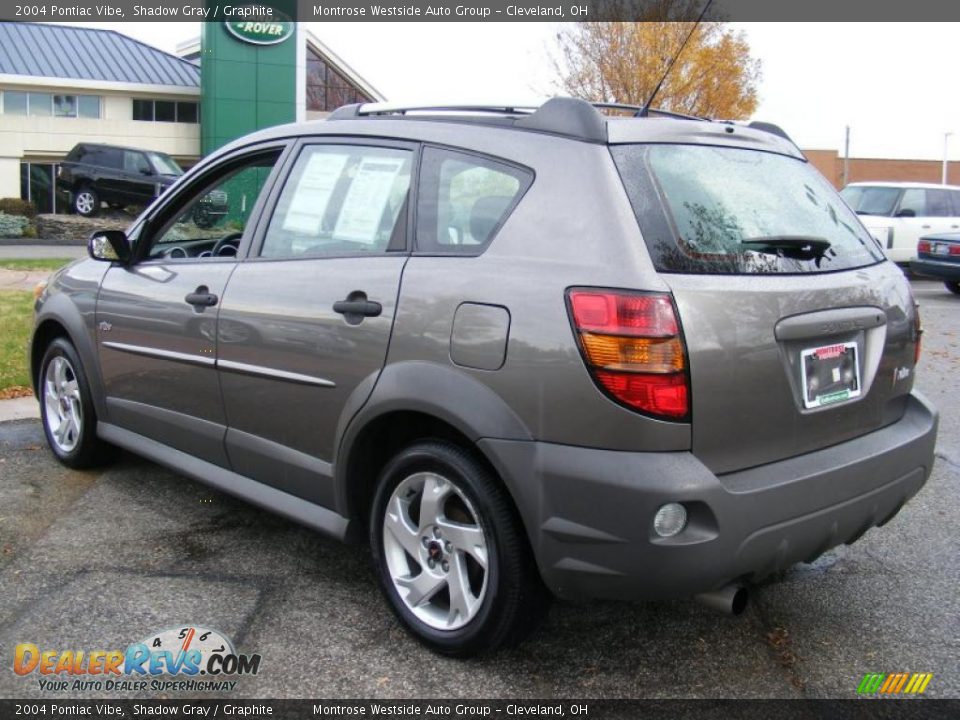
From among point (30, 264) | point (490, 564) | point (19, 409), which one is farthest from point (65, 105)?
point (490, 564)

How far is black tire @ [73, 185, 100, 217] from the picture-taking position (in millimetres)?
28391

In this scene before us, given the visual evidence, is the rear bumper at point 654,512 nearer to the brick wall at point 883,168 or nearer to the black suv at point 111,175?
the black suv at point 111,175

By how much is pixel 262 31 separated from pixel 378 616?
32.6 m

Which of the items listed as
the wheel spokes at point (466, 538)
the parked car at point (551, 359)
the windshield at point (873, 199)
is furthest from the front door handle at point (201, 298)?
the windshield at point (873, 199)

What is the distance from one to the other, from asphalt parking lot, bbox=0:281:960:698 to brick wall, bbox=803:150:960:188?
55.7 m

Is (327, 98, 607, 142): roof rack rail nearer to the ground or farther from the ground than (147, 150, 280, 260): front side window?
farther from the ground

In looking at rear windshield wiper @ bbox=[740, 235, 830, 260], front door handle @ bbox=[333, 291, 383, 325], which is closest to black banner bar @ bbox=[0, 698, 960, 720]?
front door handle @ bbox=[333, 291, 383, 325]

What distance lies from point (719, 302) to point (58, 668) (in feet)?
7.67

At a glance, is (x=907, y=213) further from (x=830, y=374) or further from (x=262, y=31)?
(x=262, y=31)

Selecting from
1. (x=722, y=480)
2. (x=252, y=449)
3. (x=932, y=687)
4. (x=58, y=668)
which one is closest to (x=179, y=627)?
(x=58, y=668)

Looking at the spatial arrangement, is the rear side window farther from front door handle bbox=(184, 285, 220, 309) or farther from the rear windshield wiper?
front door handle bbox=(184, 285, 220, 309)

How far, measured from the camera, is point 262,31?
3266cm

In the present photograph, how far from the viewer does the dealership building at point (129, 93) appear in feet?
109

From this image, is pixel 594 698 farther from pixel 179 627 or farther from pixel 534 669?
pixel 179 627
